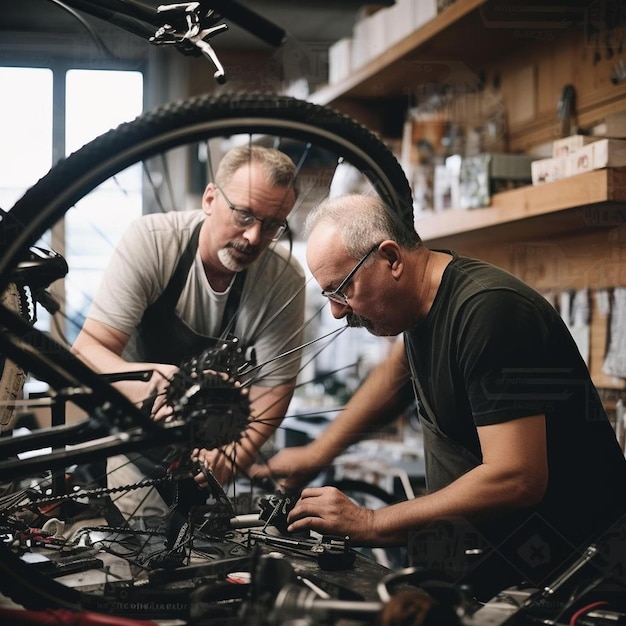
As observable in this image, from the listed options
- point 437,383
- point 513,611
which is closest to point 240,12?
point 437,383

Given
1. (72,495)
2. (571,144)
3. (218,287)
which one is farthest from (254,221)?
(571,144)

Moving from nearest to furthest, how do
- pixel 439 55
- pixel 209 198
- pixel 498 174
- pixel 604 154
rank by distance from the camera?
1. pixel 209 198
2. pixel 604 154
3. pixel 498 174
4. pixel 439 55

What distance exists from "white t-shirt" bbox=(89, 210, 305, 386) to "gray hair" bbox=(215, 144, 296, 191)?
0.11 meters

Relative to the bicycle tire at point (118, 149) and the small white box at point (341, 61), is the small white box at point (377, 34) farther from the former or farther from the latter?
the bicycle tire at point (118, 149)

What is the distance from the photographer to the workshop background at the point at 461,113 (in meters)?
1.73

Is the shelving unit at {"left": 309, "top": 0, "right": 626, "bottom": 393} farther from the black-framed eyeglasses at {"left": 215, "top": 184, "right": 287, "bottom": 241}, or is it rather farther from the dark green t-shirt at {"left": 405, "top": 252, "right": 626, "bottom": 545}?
the black-framed eyeglasses at {"left": 215, "top": 184, "right": 287, "bottom": 241}

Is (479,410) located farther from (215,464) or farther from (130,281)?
(130,281)

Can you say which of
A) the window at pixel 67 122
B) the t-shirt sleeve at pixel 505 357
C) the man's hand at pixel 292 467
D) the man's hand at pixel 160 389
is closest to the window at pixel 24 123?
the window at pixel 67 122

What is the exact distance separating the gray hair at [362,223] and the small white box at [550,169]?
69cm

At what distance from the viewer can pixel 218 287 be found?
1219mm

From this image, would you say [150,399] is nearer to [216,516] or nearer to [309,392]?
[216,516]

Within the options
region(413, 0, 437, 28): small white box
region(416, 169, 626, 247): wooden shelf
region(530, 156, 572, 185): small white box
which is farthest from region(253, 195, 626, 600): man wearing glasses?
region(413, 0, 437, 28): small white box

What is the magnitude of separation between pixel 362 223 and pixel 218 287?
0.26m

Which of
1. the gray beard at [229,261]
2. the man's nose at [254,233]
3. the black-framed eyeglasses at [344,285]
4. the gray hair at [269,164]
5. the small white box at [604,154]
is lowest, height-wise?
the black-framed eyeglasses at [344,285]
